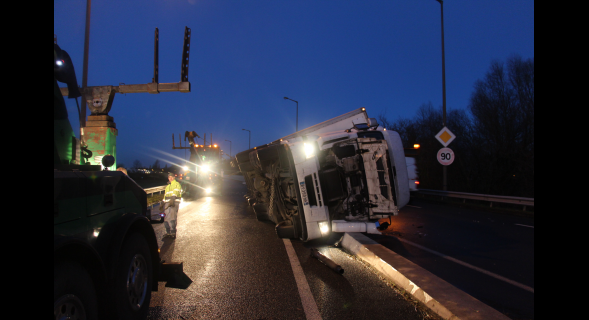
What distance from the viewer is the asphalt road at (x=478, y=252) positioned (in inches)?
162

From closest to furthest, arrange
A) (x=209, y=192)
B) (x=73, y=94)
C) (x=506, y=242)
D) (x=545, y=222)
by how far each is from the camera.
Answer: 1. (x=545, y=222)
2. (x=73, y=94)
3. (x=506, y=242)
4. (x=209, y=192)

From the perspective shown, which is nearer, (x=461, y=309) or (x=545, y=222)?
(x=545, y=222)

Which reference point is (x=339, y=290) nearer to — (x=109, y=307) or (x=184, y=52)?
(x=109, y=307)

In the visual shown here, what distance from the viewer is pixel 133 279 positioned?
9.95 feet

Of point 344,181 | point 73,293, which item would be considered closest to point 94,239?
point 73,293

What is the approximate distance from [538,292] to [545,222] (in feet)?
1.20

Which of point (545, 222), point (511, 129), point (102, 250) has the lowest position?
point (102, 250)

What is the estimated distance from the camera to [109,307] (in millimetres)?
2500

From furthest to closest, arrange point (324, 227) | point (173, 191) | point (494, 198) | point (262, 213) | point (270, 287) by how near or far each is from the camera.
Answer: point (494, 198), point (262, 213), point (173, 191), point (324, 227), point (270, 287)

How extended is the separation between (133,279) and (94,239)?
0.69 m

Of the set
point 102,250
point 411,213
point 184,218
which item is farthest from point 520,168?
point 102,250

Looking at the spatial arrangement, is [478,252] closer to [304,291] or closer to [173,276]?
[304,291]

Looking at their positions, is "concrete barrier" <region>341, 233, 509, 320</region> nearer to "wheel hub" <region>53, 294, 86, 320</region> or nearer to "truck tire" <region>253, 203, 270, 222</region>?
"wheel hub" <region>53, 294, 86, 320</region>

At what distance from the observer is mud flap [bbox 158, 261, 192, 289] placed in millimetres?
3746
